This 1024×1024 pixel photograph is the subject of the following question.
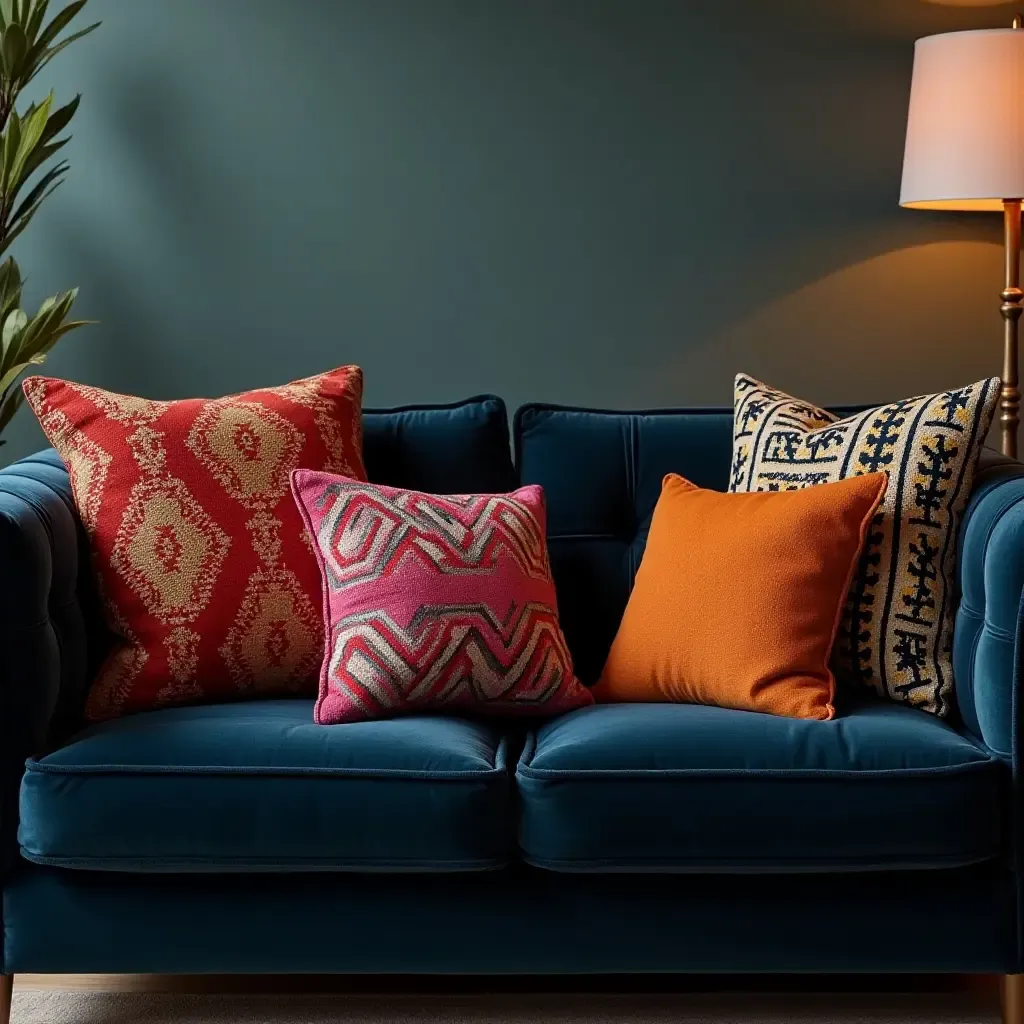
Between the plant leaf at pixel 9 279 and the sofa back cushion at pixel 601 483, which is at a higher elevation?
the plant leaf at pixel 9 279

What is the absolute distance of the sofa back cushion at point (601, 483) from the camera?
7.89ft

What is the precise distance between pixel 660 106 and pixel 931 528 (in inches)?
54.0

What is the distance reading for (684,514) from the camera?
220cm

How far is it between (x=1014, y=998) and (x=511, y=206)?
1.95 m

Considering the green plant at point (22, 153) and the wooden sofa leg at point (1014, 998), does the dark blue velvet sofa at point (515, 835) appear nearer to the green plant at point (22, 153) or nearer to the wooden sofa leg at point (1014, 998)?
the wooden sofa leg at point (1014, 998)

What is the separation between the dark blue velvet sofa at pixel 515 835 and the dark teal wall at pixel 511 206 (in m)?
1.20

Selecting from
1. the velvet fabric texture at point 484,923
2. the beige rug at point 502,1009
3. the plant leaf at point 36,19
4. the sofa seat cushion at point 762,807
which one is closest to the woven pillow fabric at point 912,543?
the sofa seat cushion at point 762,807

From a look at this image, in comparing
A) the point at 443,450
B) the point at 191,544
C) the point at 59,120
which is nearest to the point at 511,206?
the point at 443,450

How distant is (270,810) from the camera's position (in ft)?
6.00

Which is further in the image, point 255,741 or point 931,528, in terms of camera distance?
point 931,528

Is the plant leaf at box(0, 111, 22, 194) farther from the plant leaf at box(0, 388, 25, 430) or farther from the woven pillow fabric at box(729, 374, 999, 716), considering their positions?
the woven pillow fabric at box(729, 374, 999, 716)

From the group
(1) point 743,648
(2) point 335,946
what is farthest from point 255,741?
(1) point 743,648

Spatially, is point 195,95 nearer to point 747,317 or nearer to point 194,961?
point 747,317

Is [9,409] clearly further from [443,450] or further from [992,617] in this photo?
[992,617]
